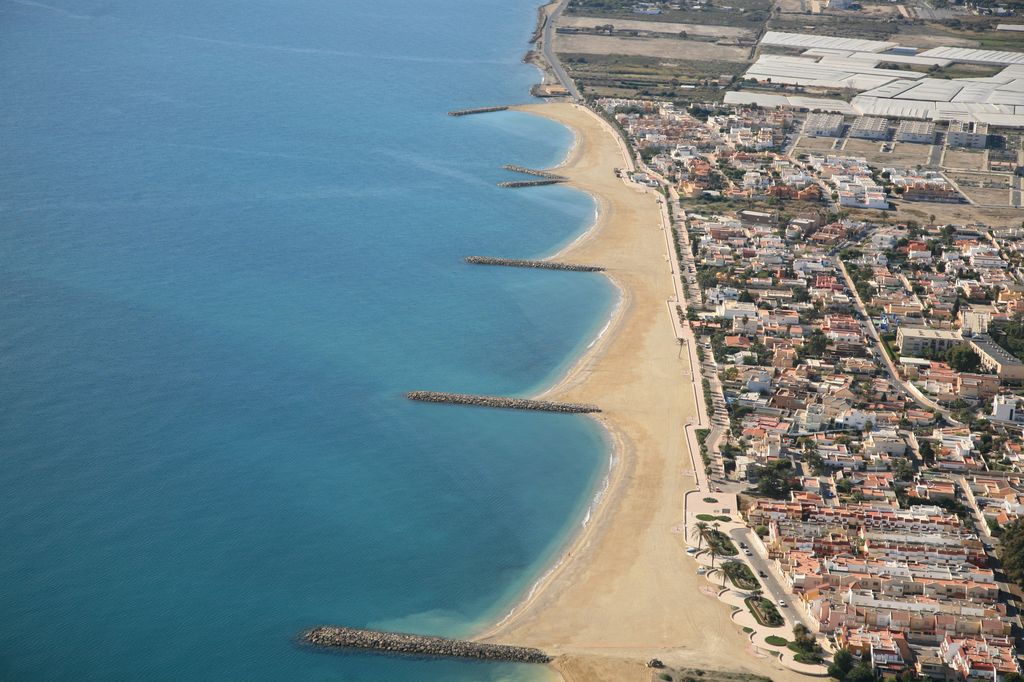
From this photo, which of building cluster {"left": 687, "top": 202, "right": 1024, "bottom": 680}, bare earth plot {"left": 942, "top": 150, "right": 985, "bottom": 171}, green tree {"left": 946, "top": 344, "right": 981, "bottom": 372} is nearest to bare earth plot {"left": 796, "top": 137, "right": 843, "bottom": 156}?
bare earth plot {"left": 942, "top": 150, "right": 985, "bottom": 171}

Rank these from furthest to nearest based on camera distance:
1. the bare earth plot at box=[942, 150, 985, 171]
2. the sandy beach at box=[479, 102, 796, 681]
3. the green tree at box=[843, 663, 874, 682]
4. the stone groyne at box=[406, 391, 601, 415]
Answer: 1. the bare earth plot at box=[942, 150, 985, 171]
2. the stone groyne at box=[406, 391, 601, 415]
3. the sandy beach at box=[479, 102, 796, 681]
4. the green tree at box=[843, 663, 874, 682]

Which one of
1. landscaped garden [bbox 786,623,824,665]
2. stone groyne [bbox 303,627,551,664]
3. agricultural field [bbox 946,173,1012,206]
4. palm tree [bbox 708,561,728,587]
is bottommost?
agricultural field [bbox 946,173,1012,206]

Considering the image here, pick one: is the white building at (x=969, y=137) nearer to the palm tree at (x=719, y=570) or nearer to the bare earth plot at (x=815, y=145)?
the bare earth plot at (x=815, y=145)

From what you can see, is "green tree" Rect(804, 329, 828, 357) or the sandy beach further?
"green tree" Rect(804, 329, 828, 357)

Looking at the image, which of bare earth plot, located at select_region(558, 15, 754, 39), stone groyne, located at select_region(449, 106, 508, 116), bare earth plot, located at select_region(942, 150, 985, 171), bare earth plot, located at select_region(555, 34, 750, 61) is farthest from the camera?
bare earth plot, located at select_region(558, 15, 754, 39)

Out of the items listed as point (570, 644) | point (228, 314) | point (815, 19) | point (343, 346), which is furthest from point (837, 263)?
point (815, 19)

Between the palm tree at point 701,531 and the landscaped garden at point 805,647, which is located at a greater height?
the landscaped garden at point 805,647

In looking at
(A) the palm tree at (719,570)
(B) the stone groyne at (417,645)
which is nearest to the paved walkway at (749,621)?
(A) the palm tree at (719,570)

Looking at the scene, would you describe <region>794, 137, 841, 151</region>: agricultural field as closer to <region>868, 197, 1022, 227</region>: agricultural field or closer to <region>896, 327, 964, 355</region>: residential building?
<region>868, 197, 1022, 227</region>: agricultural field

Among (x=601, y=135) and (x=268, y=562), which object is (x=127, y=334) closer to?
(x=268, y=562)
